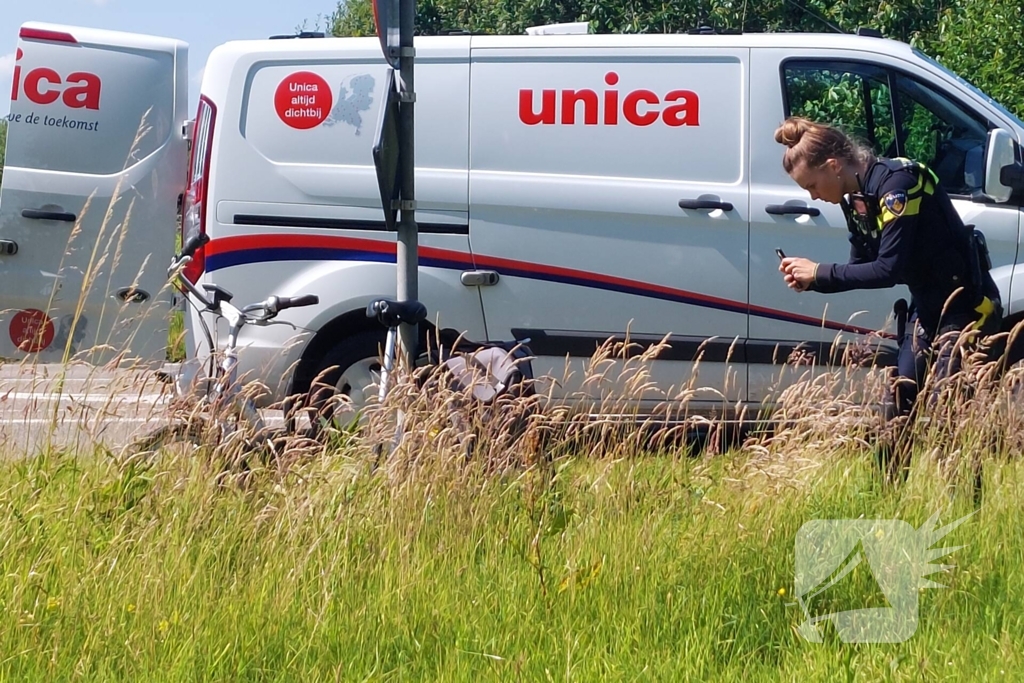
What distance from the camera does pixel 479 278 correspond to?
578 cm

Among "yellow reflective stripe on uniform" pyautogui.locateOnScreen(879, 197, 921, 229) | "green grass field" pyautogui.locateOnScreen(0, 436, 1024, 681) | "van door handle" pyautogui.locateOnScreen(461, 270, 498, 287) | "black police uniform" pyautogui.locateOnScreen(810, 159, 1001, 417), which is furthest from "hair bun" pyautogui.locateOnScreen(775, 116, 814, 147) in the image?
"van door handle" pyautogui.locateOnScreen(461, 270, 498, 287)

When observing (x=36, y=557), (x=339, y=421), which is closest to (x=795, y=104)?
(x=339, y=421)

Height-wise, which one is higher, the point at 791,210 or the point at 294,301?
the point at 791,210

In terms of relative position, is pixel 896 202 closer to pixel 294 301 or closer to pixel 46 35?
pixel 294 301

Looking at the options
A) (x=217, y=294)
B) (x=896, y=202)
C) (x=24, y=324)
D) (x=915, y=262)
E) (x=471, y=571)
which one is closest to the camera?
(x=471, y=571)

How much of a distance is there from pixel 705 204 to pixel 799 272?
163cm

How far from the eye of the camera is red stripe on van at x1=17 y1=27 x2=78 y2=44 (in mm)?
6342

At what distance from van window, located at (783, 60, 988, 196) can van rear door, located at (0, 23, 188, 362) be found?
136 inches

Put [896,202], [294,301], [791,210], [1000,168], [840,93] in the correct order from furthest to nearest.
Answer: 1. [840,93]
2. [791,210]
3. [1000,168]
4. [294,301]
5. [896,202]

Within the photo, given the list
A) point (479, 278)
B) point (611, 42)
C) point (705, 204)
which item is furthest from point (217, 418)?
point (611, 42)

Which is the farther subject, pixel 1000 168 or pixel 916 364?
pixel 1000 168

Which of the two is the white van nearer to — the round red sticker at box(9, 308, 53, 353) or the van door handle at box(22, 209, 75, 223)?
the round red sticker at box(9, 308, 53, 353)

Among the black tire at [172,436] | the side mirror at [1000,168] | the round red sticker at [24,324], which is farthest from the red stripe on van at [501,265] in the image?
the black tire at [172,436]

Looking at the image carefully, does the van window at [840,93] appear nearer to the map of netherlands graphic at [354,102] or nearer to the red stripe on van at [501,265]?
the red stripe on van at [501,265]
